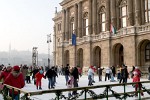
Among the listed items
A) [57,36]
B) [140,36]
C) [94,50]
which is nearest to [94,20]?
[94,50]

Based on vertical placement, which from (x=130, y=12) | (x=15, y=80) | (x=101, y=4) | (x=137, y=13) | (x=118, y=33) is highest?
(x=101, y=4)

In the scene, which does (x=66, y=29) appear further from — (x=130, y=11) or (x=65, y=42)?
(x=130, y=11)

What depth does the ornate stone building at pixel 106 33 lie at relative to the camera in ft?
→ 113

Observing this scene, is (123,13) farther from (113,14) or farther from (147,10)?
(147,10)

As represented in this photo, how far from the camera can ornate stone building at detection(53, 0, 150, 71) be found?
34.3 m

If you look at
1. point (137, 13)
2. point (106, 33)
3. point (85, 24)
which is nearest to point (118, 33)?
point (106, 33)

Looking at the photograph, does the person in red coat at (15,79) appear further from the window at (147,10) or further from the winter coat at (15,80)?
the window at (147,10)

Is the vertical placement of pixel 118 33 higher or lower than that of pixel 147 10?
lower

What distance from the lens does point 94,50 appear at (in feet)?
144

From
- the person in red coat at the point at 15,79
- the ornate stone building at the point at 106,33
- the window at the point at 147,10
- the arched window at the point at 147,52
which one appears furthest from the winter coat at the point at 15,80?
the window at the point at 147,10

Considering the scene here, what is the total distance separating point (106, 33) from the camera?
3984 centimetres

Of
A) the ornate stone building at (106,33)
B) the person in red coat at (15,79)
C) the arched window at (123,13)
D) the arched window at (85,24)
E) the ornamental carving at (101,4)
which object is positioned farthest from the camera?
the arched window at (85,24)

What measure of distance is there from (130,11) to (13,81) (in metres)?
29.6

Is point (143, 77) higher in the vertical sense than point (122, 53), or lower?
lower
